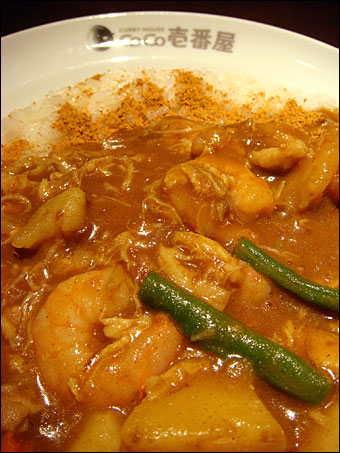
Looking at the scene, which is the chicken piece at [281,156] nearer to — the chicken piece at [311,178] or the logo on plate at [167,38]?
the chicken piece at [311,178]

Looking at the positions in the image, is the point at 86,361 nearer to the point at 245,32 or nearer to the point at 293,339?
the point at 293,339

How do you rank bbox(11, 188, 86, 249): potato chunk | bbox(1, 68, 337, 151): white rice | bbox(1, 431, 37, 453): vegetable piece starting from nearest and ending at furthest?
bbox(1, 431, 37, 453): vegetable piece < bbox(11, 188, 86, 249): potato chunk < bbox(1, 68, 337, 151): white rice

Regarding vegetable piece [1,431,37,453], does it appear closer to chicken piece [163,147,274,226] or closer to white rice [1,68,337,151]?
chicken piece [163,147,274,226]

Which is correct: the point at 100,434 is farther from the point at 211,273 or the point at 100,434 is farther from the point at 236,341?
the point at 211,273

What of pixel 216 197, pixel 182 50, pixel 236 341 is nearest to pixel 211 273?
pixel 236 341

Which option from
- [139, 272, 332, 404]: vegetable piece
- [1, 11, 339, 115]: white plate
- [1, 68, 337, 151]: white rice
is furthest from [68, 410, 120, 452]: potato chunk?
[1, 11, 339, 115]: white plate

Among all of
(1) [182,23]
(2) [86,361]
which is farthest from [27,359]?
(1) [182,23]
